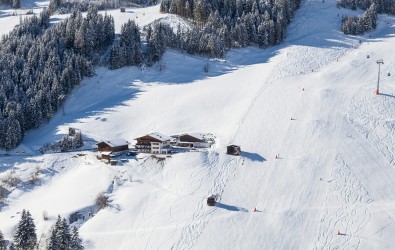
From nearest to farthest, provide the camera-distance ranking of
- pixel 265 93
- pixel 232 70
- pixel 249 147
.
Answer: pixel 249 147 < pixel 265 93 < pixel 232 70

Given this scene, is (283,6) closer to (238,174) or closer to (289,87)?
(289,87)

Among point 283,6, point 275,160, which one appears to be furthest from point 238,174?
point 283,6

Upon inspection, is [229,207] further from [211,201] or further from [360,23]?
[360,23]

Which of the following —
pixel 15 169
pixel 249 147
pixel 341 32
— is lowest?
pixel 15 169

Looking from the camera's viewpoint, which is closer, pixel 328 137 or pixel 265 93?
pixel 328 137

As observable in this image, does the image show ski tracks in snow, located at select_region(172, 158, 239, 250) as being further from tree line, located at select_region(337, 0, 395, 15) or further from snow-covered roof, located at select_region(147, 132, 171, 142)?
tree line, located at select_region(337, 0, 395, 15)

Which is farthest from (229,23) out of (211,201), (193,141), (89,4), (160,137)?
(211,201)

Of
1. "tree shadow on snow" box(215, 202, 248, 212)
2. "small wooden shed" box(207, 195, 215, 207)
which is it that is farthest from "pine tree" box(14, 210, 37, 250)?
"tree shadow on snow" box(215, 202, 248, 212)
